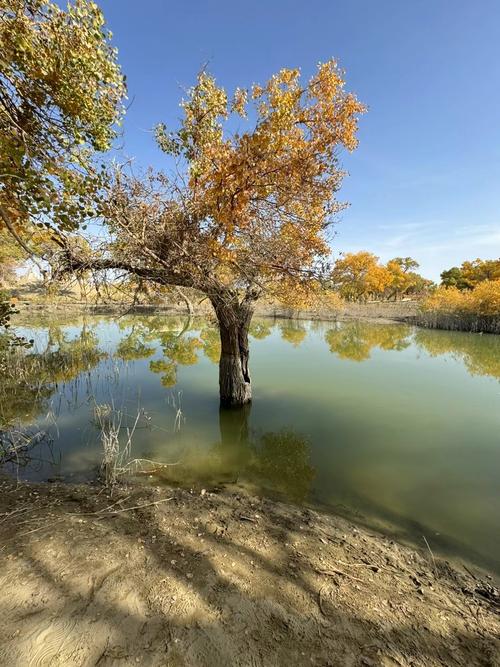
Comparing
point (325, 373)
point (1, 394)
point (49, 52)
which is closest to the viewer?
point (49, 52)

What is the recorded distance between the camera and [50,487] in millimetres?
5043

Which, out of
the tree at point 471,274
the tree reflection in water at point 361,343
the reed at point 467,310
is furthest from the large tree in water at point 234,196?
the tree at point 471,274

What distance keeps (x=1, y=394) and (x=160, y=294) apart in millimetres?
5822

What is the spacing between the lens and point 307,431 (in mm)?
8414

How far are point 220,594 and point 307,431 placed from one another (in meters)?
5.83

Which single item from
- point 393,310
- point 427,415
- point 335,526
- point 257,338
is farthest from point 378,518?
point 393,310

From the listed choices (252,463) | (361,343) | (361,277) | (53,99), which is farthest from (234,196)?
(361,277)

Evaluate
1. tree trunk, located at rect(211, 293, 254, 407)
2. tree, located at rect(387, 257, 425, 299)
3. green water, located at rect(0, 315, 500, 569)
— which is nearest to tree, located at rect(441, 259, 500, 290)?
tree, located at rect(387, 257, 425, 299)

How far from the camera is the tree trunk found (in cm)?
898

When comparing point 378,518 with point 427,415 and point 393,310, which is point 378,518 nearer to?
point 427,415

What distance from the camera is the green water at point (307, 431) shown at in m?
5.47

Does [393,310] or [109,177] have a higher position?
[109,177]

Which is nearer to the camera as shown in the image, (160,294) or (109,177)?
(109,177)

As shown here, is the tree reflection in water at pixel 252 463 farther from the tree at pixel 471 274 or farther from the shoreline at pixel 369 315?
the tree at pixel 471 274
